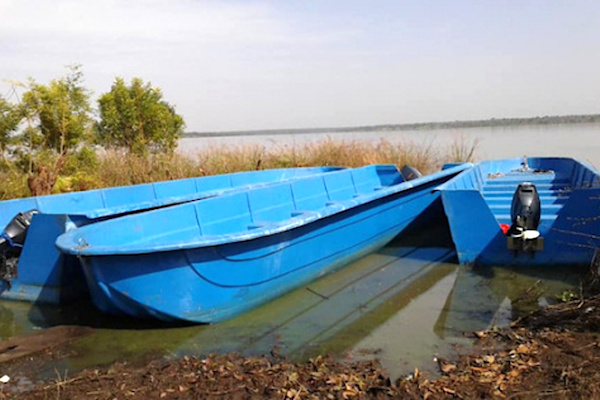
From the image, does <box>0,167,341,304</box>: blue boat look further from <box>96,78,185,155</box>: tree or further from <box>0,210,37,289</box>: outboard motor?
<box>96,78,185,155</box>: tree

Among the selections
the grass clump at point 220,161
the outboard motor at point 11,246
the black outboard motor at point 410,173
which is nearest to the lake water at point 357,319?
the outboard motor at point 11,246

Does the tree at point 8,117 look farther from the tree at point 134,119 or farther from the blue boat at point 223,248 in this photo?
the blue boat at point 223,248

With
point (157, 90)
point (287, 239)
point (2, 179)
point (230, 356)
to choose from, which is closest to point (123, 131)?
point (157, 90)

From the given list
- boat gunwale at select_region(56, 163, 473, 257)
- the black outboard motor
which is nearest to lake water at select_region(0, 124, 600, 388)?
boat gunwale at select_region(56, 163, 473, 257)

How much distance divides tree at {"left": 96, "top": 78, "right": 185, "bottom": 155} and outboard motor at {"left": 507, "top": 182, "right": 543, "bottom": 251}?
8.69 meters

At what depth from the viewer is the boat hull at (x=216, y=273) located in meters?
4.28

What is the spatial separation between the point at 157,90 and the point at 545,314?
35.0 feet

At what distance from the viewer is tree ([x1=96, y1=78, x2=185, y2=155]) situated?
12242 millimetres

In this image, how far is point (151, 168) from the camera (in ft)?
35.1

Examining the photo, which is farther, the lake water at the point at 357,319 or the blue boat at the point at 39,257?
the blue boat at the point at 39,257

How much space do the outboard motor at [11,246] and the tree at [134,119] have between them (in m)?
6.84

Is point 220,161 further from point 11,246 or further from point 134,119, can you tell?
point 11,246

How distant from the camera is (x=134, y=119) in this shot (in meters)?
12.4

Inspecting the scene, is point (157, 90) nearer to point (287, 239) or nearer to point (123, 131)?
point (123, 131)
